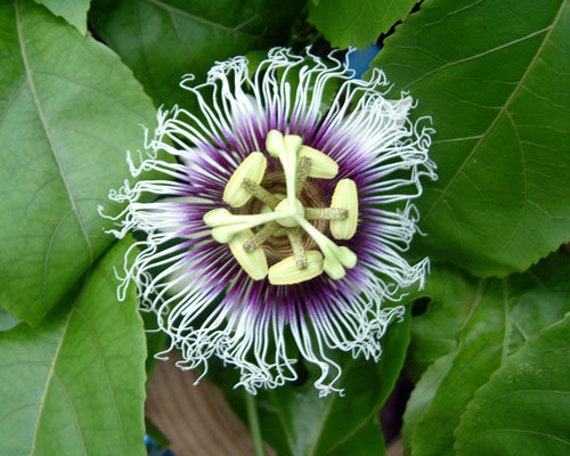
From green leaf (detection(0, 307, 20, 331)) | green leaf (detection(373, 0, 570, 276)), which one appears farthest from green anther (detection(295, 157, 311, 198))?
green leaf (detection(0, 307, 20, 331))

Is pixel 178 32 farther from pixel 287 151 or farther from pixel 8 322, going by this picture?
pixel 8 322

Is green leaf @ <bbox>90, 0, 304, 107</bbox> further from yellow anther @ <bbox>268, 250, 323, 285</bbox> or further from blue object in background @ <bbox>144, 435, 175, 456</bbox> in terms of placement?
blue object in background @ <bbox>144, 435, 175, 456</bbox>

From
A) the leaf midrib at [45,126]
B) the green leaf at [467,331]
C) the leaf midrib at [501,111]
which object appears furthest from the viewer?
the green leaf at [467,331]

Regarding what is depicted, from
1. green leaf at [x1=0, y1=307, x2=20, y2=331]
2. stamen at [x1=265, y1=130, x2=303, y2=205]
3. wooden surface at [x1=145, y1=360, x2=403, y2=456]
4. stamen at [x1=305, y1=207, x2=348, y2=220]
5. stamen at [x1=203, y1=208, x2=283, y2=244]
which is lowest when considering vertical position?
wooden surface at [x1=145, y1=360, x2=403, y2=456]

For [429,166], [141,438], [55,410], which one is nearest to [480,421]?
[429,166]

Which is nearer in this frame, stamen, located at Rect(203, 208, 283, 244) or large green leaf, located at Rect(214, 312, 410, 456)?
stamen, located at Rect(203, 208, 283, 244)

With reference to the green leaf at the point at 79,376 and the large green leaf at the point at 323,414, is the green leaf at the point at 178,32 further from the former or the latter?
the large green leaf at the point at 323,414

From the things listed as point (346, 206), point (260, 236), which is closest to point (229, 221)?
point (260, 236)

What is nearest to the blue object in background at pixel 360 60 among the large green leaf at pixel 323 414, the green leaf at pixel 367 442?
the large green leaf at pixel 323 414

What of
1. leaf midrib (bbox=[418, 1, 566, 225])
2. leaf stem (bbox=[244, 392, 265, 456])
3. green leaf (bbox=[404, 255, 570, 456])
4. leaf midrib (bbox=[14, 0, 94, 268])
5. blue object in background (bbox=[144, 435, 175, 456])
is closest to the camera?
leaf midrib (bbox=[418, 1, 566, 225])
